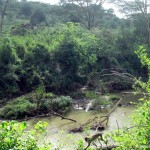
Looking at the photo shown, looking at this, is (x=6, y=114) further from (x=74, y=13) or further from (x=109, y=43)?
(x=74, y=13)

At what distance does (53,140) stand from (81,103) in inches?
285

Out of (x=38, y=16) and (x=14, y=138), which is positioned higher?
(x=38, y=16)

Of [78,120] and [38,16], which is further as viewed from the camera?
[38,16]

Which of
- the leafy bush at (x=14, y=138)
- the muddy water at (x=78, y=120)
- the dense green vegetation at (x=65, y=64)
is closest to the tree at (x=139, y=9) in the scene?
the dense green vegetation at (x=65, y=64)

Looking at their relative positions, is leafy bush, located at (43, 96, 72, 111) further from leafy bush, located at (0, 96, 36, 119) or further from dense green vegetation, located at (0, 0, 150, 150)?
leafy bush, located at (0, 96, 36, 119)

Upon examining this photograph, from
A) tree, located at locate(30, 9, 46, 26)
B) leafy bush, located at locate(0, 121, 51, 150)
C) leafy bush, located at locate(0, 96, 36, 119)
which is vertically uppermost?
tree, located at locate(30, 9, 46, 26)

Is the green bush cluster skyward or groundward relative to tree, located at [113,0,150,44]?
Result: groundward

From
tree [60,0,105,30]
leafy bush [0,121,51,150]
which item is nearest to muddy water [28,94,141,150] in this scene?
leafy bush [0,121,51,150]

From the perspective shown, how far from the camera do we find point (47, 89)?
2183cm

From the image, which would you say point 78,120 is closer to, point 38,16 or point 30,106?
point 30,106

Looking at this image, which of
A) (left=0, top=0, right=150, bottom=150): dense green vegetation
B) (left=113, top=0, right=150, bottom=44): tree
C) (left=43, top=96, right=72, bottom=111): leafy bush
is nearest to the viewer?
(left=43, top=96, right=72, bottom=111): leafy bush

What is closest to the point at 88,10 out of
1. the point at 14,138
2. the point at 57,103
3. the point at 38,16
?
the point at 38,16

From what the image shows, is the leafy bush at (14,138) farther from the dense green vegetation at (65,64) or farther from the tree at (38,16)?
the tree at (38,16)

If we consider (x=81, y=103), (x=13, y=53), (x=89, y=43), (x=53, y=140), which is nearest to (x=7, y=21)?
(x=89, y=43)
